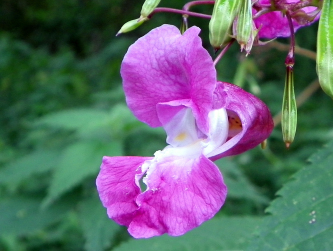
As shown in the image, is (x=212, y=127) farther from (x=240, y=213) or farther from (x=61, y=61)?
(x=61, y=61)

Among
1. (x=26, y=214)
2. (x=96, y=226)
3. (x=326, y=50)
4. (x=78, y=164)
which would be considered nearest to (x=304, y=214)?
(x=326, y=50)

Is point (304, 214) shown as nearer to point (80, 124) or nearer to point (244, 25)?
point (244, 25)

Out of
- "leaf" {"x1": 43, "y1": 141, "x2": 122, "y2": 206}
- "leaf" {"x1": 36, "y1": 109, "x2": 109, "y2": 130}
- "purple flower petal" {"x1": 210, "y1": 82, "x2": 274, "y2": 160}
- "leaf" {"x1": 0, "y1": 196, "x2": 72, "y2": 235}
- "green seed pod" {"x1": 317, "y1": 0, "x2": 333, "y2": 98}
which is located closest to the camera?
"green seed pod" {"x1": 317, "y1": 0, "x2": 333, "y2": 98}

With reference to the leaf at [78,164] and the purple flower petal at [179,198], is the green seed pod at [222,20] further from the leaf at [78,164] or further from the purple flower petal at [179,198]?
the leaf at [78,164]

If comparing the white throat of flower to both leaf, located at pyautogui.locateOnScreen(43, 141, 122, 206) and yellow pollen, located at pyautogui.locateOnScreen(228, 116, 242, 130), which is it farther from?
leaf, located at pyautogui.locateOnScreen(43, 141, 122, 206)

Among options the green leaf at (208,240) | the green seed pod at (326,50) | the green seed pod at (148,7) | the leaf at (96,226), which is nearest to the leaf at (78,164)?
the leaf at (96,226)

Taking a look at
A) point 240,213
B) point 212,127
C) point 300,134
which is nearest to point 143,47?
point 212,127

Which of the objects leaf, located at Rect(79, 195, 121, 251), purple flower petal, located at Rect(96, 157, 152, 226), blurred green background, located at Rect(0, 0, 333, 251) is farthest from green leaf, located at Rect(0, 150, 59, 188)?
purple flower petal, located at Rect(96, 157, 152, 226)

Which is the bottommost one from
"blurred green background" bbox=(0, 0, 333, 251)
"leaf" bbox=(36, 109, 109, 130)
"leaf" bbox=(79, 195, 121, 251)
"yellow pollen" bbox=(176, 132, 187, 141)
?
"blurred green background" bbox=(0, 0, 333, 251)
